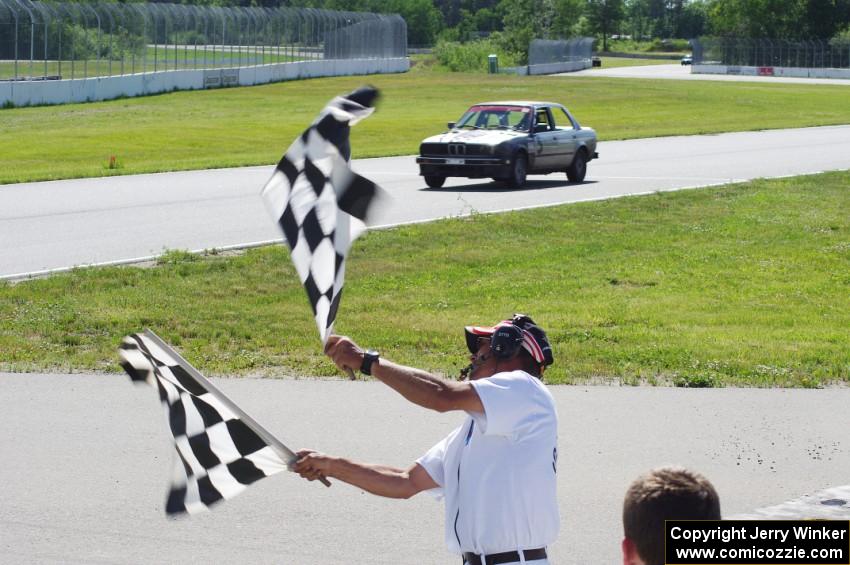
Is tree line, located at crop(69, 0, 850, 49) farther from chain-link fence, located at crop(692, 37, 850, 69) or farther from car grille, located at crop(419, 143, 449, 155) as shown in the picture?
car grille, located at crop(419, 143, 449, 155)

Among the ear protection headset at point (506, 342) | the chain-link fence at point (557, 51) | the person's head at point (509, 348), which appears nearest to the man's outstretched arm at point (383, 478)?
the person's head at point (509, 348)

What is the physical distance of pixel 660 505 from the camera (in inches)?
114

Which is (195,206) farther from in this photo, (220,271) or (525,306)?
(525,306)

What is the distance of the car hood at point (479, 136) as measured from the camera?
78.6ft

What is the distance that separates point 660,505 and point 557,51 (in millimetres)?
107234

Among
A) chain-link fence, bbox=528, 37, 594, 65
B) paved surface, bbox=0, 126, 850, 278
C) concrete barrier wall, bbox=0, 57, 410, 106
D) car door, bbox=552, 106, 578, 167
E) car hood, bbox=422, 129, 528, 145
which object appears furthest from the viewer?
chain-link fence, bbox=528, 37, 594, 65

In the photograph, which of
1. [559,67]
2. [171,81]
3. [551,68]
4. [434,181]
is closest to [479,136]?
[434,181]

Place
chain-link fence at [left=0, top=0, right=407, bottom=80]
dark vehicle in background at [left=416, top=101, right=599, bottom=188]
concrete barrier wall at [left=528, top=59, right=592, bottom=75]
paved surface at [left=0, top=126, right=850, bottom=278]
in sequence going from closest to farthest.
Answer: paved surface at [left=0, top=126, right=850, bottom=278] < dark vehicle in background at [left=416, top=101, right=599, bottom=188] < chain-link fence at [left=0, top=0, right=407, bottom=80] < concrete barrier wall at [left=528, top=59, right=592, bottom=75]

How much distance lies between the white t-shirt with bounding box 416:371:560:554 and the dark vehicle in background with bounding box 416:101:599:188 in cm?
1960

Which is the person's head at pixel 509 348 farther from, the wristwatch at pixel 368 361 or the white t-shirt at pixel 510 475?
the wristwatch at pixel 368 361

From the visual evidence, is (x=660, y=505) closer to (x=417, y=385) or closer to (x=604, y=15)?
(x=417, y=385)

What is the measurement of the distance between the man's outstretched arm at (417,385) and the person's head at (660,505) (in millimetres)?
1009

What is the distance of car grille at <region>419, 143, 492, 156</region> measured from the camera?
23.8m

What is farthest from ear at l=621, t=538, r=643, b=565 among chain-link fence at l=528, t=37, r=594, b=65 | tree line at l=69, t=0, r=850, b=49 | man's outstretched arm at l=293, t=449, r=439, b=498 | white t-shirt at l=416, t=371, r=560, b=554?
tree line at l=69, t=0, r=850, b=49
